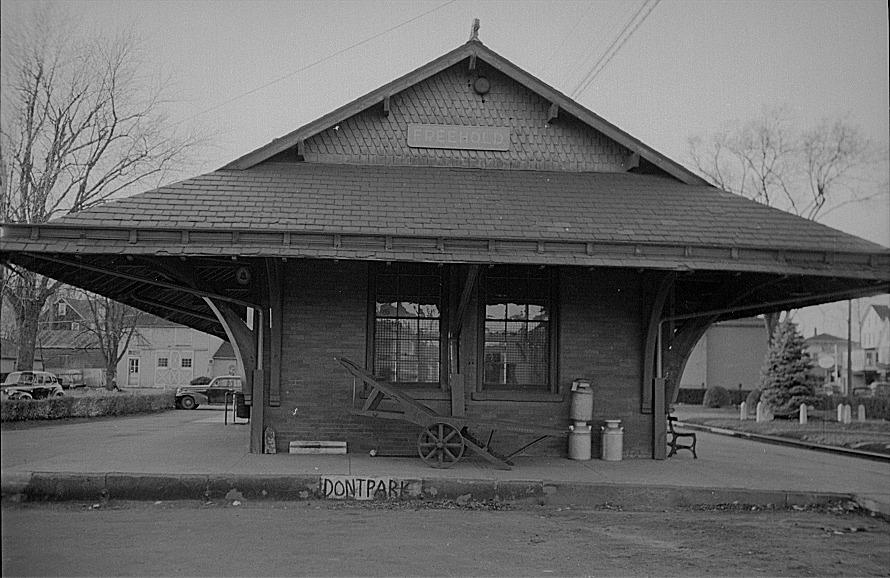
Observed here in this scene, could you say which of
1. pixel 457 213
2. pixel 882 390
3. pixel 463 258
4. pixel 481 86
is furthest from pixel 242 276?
pixel 882 390

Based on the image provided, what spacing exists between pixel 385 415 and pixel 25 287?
17727mm

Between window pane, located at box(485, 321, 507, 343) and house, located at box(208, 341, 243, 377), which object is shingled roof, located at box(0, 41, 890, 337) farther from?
house, located at box(208, 341, 243, 377)

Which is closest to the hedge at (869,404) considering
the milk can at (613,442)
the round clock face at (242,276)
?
the milk can at (613,442)

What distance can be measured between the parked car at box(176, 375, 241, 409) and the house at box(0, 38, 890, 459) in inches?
808

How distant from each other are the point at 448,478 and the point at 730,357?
4768 centimetres

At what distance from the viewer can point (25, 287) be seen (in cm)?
2556

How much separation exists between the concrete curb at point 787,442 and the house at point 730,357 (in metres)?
26.3

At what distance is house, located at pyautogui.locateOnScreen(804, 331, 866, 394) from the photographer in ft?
89.8

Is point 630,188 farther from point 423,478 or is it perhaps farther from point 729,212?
point 423,478

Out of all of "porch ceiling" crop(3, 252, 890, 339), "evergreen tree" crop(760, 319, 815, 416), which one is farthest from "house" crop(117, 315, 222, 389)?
"porch ceiling" crop(3, 252, 890, 339)

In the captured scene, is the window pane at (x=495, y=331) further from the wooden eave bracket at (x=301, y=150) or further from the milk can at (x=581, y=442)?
the wooden eave bracket at (x=301, y=150)

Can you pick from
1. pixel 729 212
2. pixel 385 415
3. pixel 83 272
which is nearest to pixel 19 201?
pixel 83 272

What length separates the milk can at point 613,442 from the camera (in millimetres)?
13094

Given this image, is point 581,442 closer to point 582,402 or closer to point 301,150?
point 582,402
